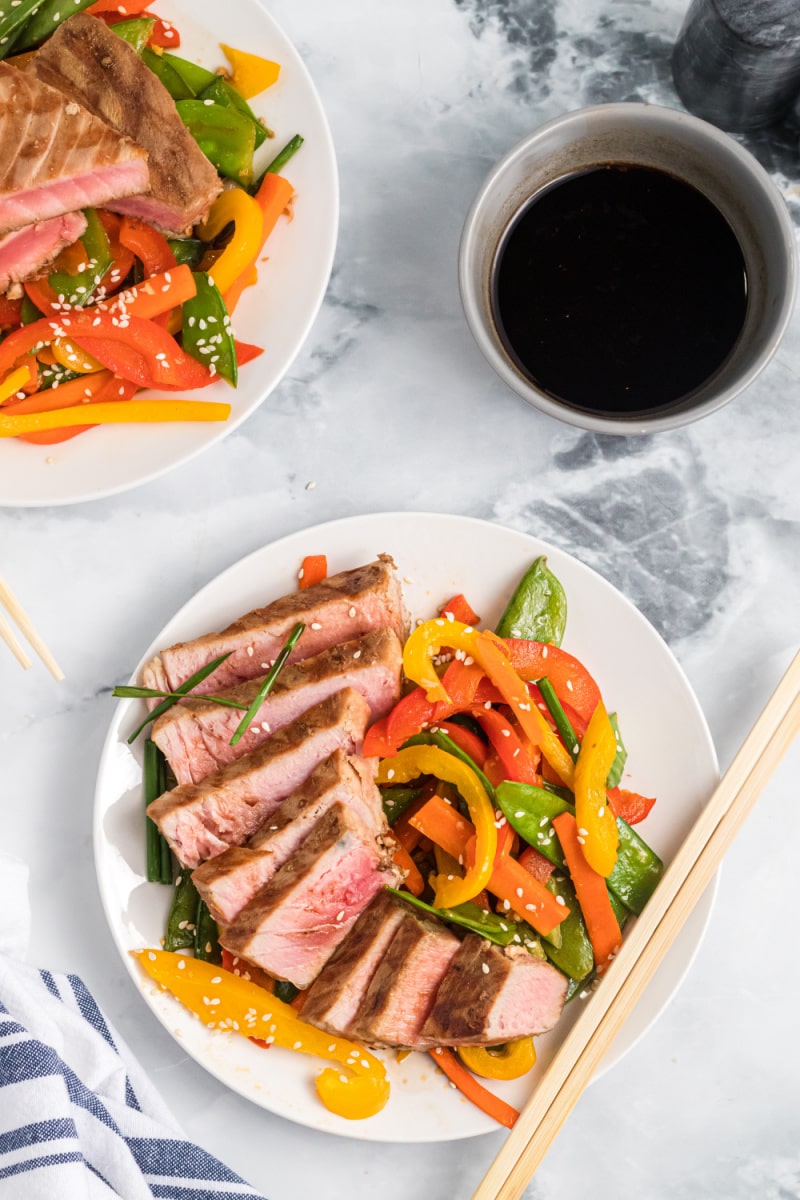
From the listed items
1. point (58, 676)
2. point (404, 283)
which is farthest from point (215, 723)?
point (404, 283)

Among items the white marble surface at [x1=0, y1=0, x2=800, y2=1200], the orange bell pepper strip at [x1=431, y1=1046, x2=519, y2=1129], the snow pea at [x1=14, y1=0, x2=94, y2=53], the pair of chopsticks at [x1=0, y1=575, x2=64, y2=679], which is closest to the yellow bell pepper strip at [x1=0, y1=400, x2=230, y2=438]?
the white marble surface at [x1=0, y1=0, x2=800, y2=1200]

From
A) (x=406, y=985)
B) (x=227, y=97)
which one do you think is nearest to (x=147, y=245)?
(x=227, y=97)

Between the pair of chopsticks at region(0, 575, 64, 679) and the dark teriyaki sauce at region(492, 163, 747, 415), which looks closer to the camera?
the dark teriyaki sauce at region(492, 163, 747, 415)

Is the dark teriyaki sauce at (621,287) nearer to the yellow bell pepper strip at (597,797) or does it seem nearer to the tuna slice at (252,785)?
the yellow bell pepper strip at (597,797)

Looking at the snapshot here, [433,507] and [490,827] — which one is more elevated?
[433,507]

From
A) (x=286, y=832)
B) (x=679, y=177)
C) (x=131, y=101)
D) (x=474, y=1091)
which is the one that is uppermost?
(x=131, y=101)

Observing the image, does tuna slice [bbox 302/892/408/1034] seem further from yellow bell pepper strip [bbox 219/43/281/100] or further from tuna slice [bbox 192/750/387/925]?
yellow bell pepper strip [bbox 219/43/281/100]

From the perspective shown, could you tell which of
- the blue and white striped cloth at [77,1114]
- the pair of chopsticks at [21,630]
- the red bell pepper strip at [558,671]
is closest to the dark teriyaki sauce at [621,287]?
the red bell pepper strip at [558,671]

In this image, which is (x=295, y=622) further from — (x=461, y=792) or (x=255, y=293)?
(x=255, y=293)
